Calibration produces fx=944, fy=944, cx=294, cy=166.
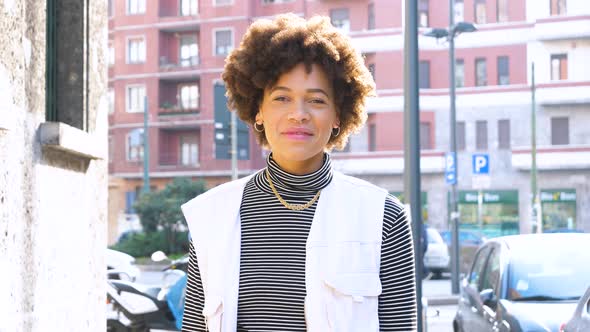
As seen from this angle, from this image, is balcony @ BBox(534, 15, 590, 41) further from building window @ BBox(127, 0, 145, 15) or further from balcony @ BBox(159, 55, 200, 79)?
building window @ BBox(127, 0, 145, 15)

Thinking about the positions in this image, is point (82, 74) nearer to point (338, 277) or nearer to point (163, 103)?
point (338, 277)

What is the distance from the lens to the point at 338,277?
8.38 ft

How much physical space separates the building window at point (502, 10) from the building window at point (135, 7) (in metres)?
17.5

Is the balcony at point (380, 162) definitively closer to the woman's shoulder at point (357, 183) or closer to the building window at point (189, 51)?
the building window at point (189, 51)

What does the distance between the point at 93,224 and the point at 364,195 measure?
3125 millimetres

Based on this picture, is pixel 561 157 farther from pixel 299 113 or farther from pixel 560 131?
pixel 299 113

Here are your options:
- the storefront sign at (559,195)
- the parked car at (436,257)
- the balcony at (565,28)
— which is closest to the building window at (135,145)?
the storefront sign at (559,195)

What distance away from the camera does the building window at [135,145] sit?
151 feet

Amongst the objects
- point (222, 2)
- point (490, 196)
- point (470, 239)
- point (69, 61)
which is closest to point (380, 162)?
point (490, 196)

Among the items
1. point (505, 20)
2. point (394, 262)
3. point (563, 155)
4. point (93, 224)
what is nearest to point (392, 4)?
point (505, 20)

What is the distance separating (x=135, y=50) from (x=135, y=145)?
15.9ft

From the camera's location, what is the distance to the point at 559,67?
39.4 meters

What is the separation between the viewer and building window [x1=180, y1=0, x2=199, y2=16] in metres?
46.5

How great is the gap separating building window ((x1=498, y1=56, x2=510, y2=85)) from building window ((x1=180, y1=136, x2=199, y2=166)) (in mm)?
15473
